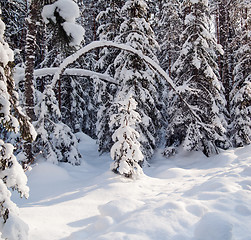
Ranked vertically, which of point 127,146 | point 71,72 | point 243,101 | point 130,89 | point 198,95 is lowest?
point 127,146

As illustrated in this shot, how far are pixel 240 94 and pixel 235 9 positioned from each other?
27.1 ft

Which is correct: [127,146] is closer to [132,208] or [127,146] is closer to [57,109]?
[132,208]

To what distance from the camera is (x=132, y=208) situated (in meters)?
5.16

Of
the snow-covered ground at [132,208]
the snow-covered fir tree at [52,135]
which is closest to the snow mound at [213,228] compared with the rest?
the snow-covered ground at [132,208]

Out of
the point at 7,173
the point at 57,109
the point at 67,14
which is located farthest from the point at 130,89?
the point at 7,173

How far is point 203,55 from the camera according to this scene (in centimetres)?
1253

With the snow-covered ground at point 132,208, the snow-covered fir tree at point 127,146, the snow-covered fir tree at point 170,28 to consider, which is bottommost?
the snow-covered ground at point 132,208

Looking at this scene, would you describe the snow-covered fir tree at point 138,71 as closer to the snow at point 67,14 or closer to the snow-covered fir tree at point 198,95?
the snow-covered fir tree at point 198,95

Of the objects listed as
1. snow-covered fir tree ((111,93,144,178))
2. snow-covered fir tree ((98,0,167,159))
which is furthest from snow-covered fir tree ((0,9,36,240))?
snow-covered fir tree ((98,0,167,159))

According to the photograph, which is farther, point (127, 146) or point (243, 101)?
point (243, 101)

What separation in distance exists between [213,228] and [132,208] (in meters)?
1.93

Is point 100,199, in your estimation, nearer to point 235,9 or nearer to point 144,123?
point 144,123

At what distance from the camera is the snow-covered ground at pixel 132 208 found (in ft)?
12.8

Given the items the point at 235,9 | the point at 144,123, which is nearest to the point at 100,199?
the point at 144,123
